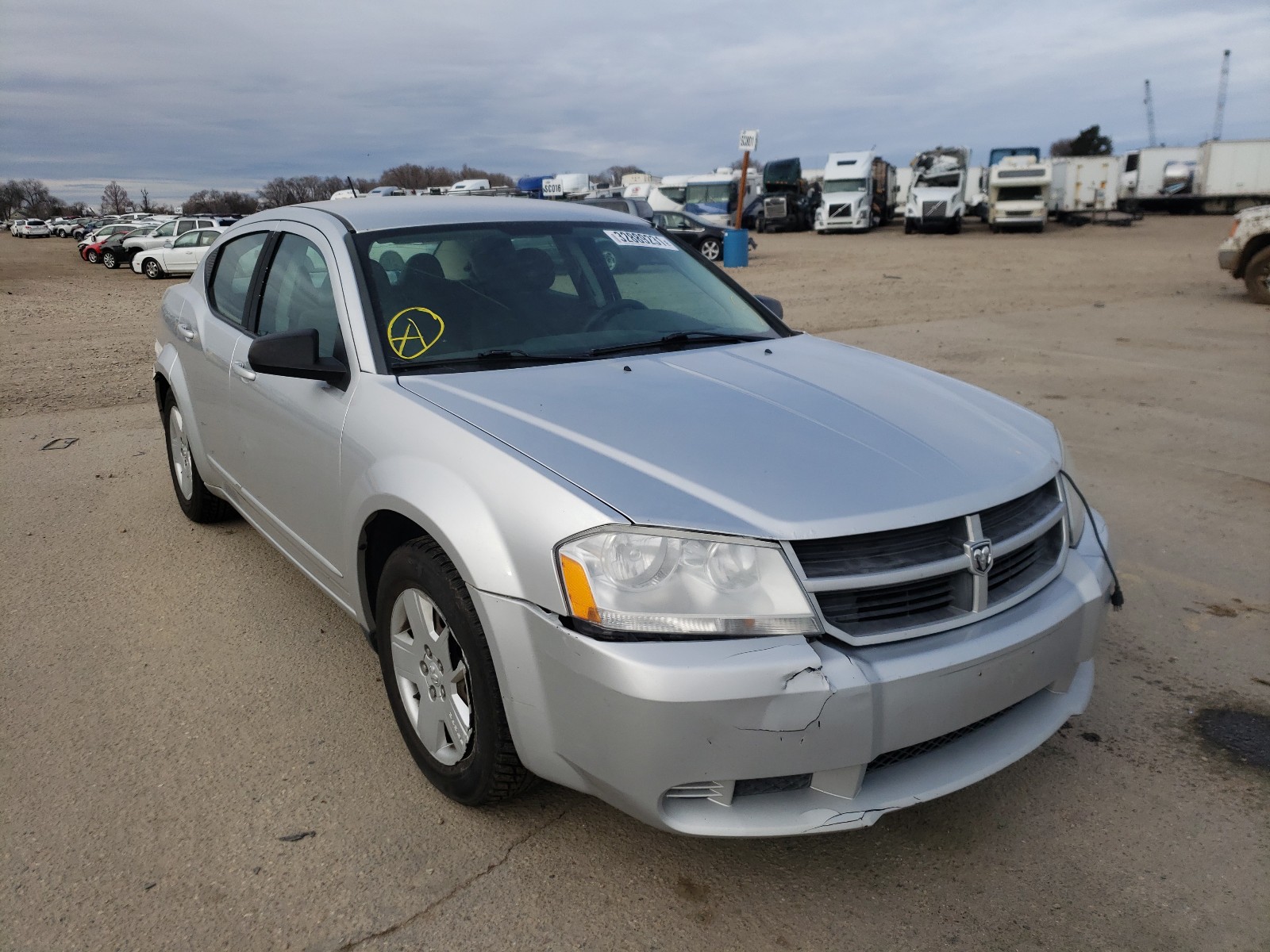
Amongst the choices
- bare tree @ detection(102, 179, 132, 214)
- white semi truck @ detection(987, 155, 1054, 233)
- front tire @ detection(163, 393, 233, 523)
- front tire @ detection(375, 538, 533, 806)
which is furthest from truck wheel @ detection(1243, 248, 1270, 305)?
bare tree @ detection(102, 179, 132, 214)

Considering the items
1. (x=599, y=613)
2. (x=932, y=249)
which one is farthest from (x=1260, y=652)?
(x=932, y=249)

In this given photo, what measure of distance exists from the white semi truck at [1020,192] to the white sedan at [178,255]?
1020 inches

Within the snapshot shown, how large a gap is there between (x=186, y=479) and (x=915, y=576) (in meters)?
4.06

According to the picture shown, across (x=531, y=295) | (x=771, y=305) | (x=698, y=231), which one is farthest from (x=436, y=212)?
(x=698, y=231)

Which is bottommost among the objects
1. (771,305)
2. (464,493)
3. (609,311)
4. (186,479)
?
(186,479)

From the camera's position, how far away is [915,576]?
7.10ft

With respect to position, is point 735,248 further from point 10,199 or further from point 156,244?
point 10,199

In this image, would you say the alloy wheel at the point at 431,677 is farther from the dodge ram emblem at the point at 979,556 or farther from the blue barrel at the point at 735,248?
the blue barrel at the point at 735,248

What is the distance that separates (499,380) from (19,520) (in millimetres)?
3690

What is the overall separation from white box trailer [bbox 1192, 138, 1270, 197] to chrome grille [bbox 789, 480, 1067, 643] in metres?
46.0

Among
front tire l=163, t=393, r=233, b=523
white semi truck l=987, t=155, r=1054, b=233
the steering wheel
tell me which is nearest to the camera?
the steering wheel

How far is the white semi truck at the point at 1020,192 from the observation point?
110 ft

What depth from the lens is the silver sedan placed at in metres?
2.07

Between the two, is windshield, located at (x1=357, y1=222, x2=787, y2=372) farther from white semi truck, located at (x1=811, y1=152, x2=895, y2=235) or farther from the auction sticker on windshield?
white semi truck, located at (x1=811, y1=152, x2=895, y2=235)
